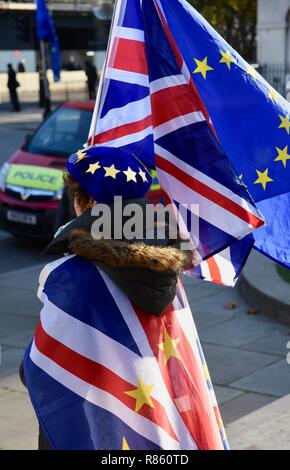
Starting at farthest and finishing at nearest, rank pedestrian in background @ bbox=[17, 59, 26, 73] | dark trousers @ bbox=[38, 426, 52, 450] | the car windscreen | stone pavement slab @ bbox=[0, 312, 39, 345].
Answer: pedestrian in background @ bbox=[17, 59, 26, 73], the car windscreen, stone pavement slab @ bbox=[0, 312, 39, 345], dark trousers @ bbox=[38, 426, 52, 450]

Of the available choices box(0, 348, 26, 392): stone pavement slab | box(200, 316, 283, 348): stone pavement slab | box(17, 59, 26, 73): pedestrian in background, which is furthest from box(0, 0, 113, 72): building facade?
box(0, 348, 26, 392): stone pavement slab

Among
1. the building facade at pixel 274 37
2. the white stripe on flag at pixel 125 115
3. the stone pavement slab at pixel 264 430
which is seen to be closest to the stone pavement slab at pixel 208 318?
the stone pavement slab at pixel 264 430

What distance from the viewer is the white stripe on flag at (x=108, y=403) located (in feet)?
9.93

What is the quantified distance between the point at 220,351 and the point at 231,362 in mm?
261

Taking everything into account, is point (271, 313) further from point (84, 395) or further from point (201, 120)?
point (84, 395)

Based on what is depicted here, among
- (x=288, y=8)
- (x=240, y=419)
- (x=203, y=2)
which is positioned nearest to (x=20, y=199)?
(x=240, y=419)

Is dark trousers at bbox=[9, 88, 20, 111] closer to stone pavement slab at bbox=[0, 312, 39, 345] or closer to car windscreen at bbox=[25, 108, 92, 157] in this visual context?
car windscreen at bbox=[25, 108, 92, 157]

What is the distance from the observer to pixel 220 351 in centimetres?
706

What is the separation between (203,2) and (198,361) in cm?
2496

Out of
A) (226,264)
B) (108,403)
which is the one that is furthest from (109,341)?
(226,264)

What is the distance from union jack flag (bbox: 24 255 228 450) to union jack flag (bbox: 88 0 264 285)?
0.49m

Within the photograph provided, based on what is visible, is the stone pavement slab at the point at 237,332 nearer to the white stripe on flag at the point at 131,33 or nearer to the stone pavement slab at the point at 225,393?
the stone pavement slab at the point at 225,393

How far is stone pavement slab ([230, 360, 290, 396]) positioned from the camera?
618cm

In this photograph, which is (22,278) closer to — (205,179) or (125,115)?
(125,115)
